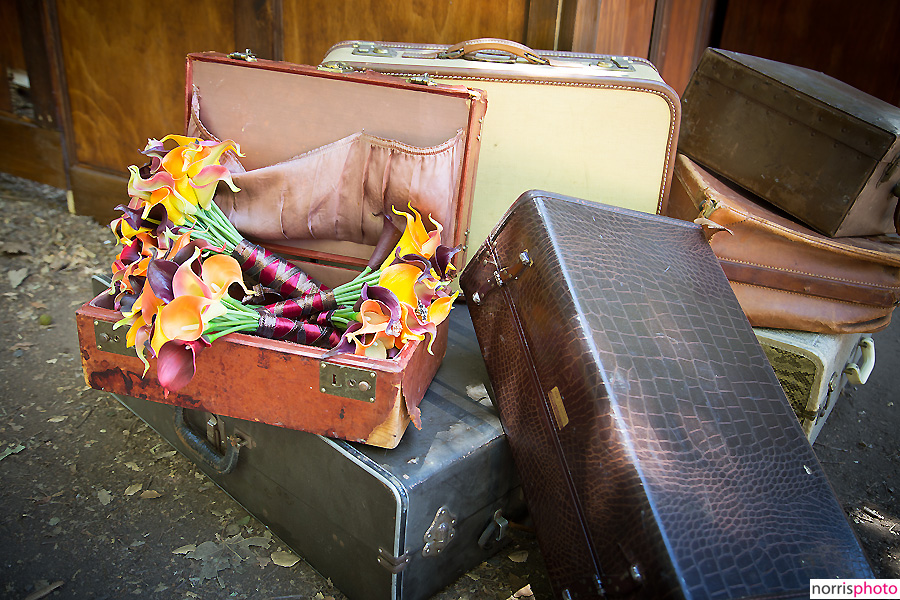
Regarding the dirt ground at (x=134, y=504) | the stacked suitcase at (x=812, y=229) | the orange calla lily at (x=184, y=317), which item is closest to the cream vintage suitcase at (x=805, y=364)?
the stacked suitcase at (x=812, y=229)

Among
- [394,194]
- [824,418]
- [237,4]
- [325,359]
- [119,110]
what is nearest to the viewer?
[325,359]

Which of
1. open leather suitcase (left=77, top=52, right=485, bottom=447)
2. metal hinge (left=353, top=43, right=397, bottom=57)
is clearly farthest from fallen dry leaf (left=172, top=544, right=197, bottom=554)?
metal hinge (left=353, top=43, right=397, bottom=57)

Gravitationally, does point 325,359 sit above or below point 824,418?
above

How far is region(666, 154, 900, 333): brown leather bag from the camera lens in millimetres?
1742

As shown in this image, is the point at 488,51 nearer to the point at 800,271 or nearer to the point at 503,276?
the point at 503,276

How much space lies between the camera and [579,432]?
121 cm

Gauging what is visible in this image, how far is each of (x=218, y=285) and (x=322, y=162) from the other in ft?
1.88

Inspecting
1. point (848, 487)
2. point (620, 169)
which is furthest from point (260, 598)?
point (848, 487)

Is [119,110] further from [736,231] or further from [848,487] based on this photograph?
[848,487]

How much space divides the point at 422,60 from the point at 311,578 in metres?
1.46

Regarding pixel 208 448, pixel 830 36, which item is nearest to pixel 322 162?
pixel 208 448

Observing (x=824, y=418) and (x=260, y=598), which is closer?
(x=260, y=598)

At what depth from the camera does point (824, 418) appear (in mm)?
2068

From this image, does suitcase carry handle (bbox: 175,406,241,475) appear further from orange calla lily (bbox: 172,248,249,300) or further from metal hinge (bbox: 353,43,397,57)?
metal hinge (bbox: 353,43,397,57)
